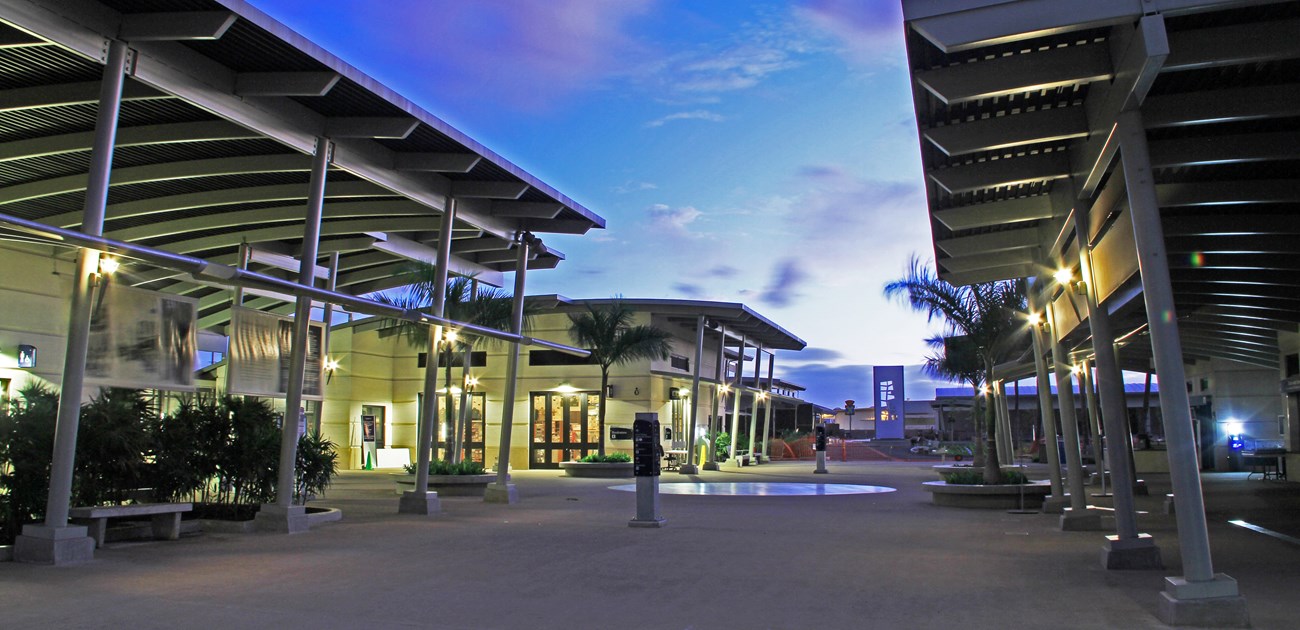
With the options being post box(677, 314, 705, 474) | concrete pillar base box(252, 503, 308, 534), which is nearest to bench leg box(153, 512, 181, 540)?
concrete pillar base box(252, 503, 308, 534)

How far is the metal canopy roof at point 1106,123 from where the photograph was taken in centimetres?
652

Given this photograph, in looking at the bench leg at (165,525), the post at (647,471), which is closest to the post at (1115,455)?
the post at (647,471)

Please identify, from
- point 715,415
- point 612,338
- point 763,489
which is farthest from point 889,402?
point 763,489

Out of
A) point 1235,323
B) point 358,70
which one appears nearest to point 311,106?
point 358,70

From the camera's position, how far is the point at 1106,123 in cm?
780

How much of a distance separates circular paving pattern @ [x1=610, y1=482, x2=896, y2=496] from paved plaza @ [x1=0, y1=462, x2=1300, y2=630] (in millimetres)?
6286

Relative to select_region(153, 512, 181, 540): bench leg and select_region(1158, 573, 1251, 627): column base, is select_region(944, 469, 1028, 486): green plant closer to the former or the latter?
select_region(1158, 573, 1251, 627): column base

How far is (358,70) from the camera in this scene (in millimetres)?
11328

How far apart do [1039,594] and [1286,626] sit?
175 cm

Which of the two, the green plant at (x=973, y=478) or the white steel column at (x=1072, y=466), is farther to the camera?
the green plant at (x=973, y=478)

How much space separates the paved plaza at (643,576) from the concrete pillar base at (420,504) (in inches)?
25.4

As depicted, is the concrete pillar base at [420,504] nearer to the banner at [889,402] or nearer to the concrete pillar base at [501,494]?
the concrete pillar base at [501,494]

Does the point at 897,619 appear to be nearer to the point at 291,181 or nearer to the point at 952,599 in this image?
the point at 952,599

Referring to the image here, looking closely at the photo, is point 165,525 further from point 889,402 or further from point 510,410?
point 889,402
